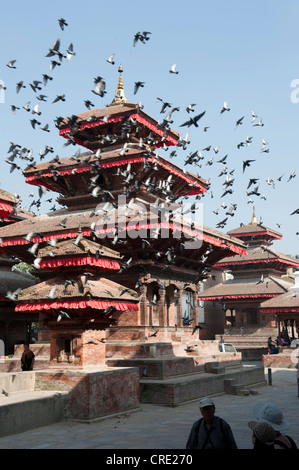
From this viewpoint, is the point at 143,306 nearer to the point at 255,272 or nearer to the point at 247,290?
the point at 247,290

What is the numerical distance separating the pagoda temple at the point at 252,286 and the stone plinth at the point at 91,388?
2357 centimetres

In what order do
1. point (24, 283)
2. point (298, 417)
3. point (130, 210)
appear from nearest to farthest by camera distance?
point (298, 417), point (130, 210), point (24, 283)

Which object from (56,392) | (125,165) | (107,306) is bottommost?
(56,392)

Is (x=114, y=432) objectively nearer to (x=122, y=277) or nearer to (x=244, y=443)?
(x=244, y=443)

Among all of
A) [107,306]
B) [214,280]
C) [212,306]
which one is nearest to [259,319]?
[212,306]

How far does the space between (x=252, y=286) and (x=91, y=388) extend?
29.4 metres

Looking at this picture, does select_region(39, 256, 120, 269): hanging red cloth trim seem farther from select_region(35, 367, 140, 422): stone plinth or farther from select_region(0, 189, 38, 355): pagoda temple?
select_region(0, 189, 38, 355): pagoda temple

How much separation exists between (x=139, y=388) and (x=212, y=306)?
31340 mm

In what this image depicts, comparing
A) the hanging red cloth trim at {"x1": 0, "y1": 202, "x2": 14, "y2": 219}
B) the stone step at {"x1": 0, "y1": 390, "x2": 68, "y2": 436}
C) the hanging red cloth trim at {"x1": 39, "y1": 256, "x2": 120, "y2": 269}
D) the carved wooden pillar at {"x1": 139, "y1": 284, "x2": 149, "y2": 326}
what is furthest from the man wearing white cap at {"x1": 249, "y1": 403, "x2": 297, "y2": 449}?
the carved wooden pillar at {"x1": 139, "y1": 284, "x2": 149, "y2": 326}

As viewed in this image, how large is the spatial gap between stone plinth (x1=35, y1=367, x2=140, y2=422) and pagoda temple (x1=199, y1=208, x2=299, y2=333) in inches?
928

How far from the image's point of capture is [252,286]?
39.9m

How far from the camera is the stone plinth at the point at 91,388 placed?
12250 millimetres

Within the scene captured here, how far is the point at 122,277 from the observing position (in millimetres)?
19391

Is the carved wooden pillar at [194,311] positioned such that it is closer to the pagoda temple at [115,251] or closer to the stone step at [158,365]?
the pagoda temple at [115,251]
